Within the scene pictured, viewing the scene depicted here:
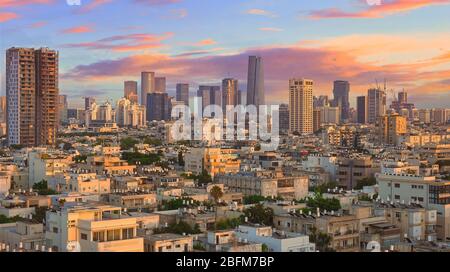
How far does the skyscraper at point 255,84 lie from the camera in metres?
28.8

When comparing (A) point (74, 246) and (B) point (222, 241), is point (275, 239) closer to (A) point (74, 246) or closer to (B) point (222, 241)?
(B) point (222, 241)

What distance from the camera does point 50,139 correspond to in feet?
71.4

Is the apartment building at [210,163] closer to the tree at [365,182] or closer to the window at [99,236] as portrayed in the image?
the tree at [365,182]

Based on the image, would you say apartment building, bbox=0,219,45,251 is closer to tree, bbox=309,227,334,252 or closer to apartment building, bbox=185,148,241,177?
tree, bbox=309,227,334,252

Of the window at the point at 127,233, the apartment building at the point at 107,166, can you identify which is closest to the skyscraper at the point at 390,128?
the apartment building at the point at 107,166

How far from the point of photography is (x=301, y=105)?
38.3 meters

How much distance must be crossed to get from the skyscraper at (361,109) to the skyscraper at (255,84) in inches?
576

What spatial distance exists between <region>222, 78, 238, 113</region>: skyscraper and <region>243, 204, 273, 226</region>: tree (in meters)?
24.7

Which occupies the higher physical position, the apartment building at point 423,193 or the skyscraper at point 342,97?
the skyscraper at point 342,97

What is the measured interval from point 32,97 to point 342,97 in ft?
85.0

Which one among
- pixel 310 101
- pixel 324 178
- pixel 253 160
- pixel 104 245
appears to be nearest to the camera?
pixel 104 245

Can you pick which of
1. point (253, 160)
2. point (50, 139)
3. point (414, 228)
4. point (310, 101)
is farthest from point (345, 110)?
point (414, 228)
